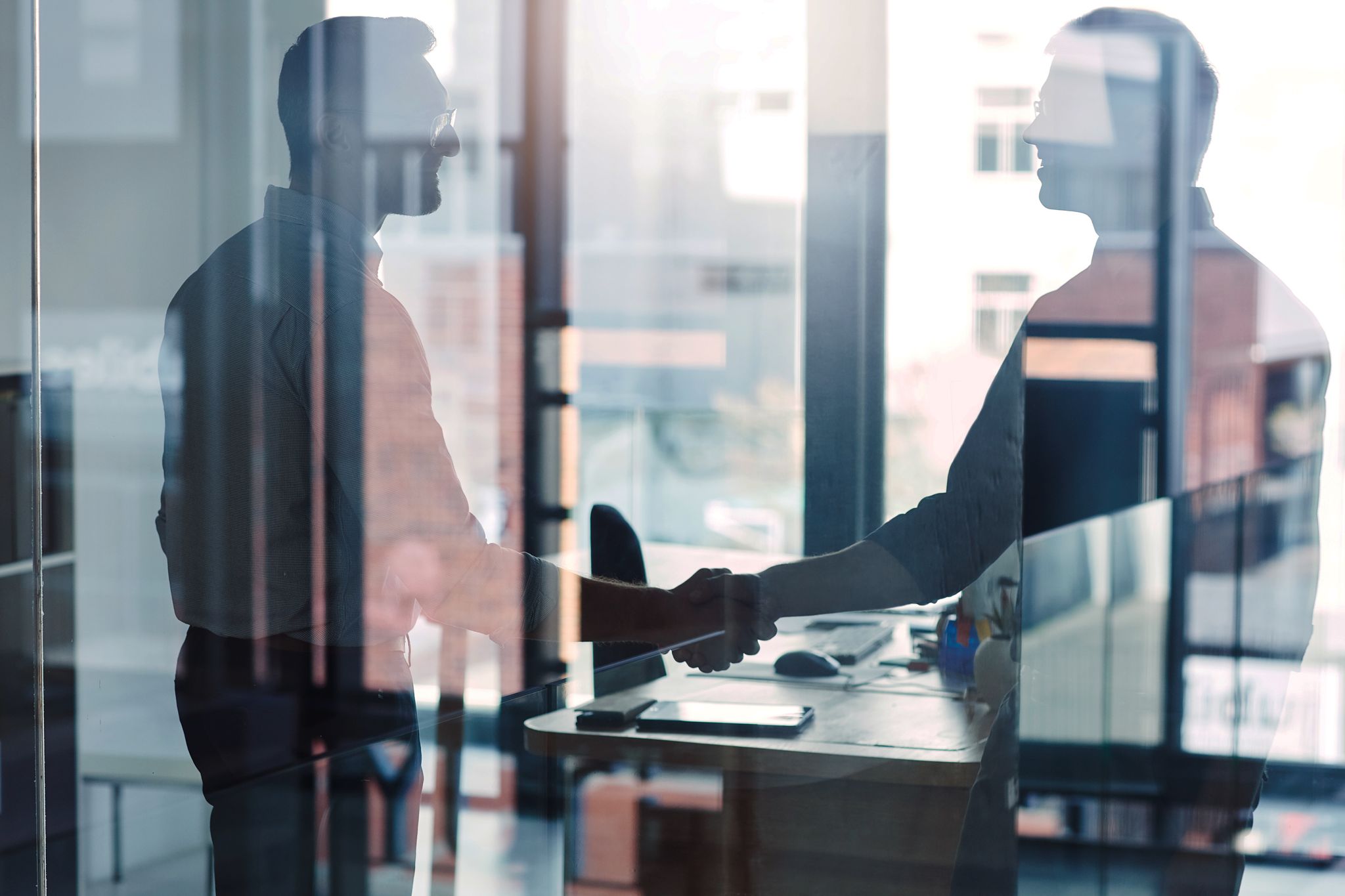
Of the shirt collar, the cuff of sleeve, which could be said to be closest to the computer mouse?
the cuff of sleeve

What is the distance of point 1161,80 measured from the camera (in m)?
1.30

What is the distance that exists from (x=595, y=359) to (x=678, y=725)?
1.39 feet

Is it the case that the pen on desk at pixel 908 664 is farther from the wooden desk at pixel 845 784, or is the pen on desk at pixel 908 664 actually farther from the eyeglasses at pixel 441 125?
the eyeglasses at pixel 441 125

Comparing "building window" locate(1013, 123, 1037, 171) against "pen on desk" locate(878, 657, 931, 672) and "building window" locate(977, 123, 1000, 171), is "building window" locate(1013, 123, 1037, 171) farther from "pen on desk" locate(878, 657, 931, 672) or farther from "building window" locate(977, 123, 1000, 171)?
"pen on desk" locate(878, 657, 931, 672)

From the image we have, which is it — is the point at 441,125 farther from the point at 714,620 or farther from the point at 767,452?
the point at 714,620

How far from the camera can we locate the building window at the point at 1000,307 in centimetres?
127

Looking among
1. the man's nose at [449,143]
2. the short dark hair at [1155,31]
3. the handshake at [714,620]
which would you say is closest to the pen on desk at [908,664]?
the handshake at [714,620]

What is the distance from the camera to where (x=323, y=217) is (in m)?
1.44

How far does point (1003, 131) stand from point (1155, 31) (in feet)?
0.70

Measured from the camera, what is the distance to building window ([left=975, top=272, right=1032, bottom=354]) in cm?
127

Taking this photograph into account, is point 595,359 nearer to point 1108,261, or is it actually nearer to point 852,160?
point 852,160

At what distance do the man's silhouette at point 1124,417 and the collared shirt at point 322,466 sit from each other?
31 cm

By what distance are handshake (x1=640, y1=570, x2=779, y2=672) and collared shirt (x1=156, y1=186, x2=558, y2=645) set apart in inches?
5.5

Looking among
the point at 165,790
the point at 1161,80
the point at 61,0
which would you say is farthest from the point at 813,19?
the point at 165,790
